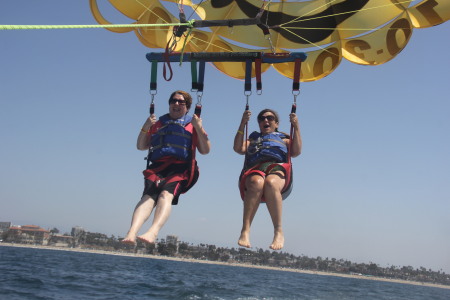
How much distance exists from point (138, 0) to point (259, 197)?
10.8 ft

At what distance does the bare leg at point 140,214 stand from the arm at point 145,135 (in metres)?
0.74

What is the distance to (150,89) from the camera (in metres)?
5.62

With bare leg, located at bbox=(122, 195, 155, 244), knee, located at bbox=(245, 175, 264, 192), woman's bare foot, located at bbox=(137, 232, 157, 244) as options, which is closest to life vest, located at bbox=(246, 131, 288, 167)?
knee, located at bbox=(245, 175, 264, 192)

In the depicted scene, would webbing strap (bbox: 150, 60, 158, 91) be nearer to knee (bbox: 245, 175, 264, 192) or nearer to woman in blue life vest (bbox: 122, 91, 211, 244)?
woman in blue life vest (bbox: 122, 91, 211, 244)

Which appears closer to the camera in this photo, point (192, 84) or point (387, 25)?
point (192, 84)

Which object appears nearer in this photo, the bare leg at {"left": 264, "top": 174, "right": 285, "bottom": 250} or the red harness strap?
the bare leg at {"left": 264, "top": 174, "right": 285, "bottom": 250}

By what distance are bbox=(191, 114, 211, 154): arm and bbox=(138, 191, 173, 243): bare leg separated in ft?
2.20

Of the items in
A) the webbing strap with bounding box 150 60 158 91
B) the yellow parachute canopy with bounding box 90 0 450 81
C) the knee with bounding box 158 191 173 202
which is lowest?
the knee with bounding box 158 191 173 202

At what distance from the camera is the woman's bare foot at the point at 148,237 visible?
4.54 m

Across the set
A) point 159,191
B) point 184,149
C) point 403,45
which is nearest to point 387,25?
point 403,45

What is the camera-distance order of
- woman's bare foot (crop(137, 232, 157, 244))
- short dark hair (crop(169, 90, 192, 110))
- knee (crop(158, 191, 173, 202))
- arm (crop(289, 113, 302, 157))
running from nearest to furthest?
woman's bare foot (crop(137, 232, 157, 244)) < knee (crop(158, 191, 173, 202)) < arm (crop(289, 113, 302, 157)) < short dark hair (crop(169, 90, 192, 110))

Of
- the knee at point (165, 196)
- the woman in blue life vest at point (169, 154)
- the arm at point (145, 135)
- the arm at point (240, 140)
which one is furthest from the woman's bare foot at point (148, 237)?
the arm at point (240, 140)

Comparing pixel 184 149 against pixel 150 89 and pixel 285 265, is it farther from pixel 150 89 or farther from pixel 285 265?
pixel 285 265

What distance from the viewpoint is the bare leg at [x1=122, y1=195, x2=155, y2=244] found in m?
4.86
